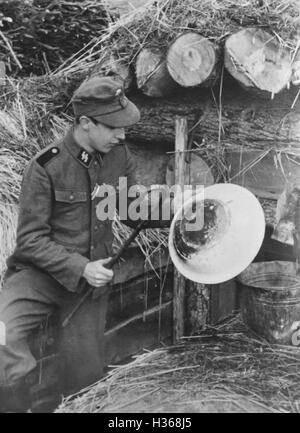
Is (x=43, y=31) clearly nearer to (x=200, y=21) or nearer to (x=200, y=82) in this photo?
(x=200, y=21)

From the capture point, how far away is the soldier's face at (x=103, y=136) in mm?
3441

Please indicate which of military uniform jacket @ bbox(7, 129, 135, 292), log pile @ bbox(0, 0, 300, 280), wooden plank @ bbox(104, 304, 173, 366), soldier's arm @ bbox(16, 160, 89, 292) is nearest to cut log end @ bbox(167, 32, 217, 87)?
log pile @ bbox(0, 0, 300, 280)

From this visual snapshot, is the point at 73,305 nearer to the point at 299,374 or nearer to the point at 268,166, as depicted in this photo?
the point at 299,374

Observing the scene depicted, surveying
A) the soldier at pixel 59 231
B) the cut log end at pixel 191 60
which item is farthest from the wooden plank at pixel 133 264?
the cut log end at pixel 191 60

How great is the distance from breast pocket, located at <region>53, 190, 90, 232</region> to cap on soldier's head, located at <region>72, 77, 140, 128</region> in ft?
1.60

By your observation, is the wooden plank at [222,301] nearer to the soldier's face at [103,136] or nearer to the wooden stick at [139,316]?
the wooden stick at [139,316]

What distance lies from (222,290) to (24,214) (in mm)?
2637

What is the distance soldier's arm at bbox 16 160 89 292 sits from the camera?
3332 millimetres

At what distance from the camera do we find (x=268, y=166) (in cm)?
480

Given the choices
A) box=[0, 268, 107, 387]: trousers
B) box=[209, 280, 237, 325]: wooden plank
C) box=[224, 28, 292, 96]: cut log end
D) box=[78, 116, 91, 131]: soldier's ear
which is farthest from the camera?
box=[209, 280, 237, 325]: wooden plank

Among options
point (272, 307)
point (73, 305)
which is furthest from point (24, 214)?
point (272, 307)

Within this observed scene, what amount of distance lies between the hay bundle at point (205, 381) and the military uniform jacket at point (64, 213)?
0.82 m

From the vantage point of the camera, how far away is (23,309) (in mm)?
3418

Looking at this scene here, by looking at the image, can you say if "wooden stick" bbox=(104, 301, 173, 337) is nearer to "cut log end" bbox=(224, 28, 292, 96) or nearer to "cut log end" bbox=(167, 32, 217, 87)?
"cut log end" bbox=(167, 32, 217, 87)
